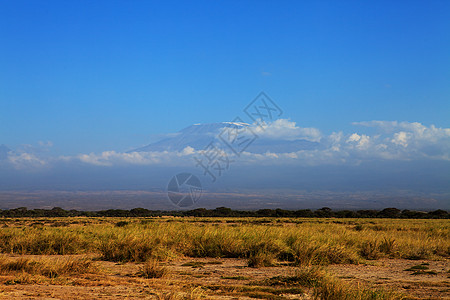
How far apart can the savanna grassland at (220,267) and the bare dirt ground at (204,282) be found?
26 millimetres

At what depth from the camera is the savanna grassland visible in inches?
404

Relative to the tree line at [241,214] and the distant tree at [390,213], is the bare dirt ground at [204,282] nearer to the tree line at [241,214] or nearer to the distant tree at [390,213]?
the tree line at [241,214]

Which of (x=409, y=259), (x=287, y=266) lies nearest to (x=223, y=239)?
(x=287, y=266)

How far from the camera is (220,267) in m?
15.2

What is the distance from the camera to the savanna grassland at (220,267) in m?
10.3

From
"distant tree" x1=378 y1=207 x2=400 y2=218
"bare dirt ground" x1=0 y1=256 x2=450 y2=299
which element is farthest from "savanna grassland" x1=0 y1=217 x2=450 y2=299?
"distant tree" x1=378 y1=207 x2=400 y2=218

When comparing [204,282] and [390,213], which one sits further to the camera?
[390,213]

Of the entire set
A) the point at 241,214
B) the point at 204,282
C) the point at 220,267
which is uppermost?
the point at 204,282

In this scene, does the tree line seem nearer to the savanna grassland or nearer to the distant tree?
the distant tree

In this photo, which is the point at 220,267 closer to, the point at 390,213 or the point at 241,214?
the point at 241,214

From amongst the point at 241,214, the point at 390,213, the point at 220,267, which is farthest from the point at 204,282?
the point at 390,213

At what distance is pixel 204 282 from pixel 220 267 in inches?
131

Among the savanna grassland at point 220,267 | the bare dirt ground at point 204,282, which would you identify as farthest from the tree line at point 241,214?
the bare dirt ground at point 204,282

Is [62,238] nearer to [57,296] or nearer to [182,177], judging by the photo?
[57,296]
